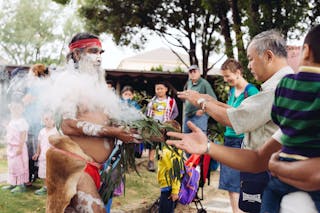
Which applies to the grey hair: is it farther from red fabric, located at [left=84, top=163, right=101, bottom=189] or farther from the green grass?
the green grass

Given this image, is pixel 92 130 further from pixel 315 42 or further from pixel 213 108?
pixel 315 42

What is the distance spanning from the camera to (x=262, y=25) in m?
9.86

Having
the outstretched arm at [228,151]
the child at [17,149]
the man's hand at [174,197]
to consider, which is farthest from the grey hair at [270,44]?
the child at [17,149]

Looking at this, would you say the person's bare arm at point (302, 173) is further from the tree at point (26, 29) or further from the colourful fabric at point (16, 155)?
the tree at point (26, 29)

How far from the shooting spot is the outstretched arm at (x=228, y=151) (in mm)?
2117

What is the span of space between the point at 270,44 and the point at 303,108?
55.5 inches

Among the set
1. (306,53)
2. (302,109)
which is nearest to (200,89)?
(306,53)

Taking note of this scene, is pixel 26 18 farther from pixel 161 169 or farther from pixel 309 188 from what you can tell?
pixel 309 188

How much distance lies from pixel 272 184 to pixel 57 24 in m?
41.9

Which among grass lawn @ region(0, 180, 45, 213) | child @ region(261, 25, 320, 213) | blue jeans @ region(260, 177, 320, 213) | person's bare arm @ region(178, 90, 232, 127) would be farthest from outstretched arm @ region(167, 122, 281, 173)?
grass lawn @ region(0, 180, 45, 213)

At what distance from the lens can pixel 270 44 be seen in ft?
9.80

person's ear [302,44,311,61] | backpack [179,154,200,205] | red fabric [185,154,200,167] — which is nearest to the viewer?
person's ear [302,44,311,61]

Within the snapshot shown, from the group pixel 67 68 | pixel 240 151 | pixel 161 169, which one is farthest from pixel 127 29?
pixel 240 151

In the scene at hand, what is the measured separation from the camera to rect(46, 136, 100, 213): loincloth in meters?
2.98
